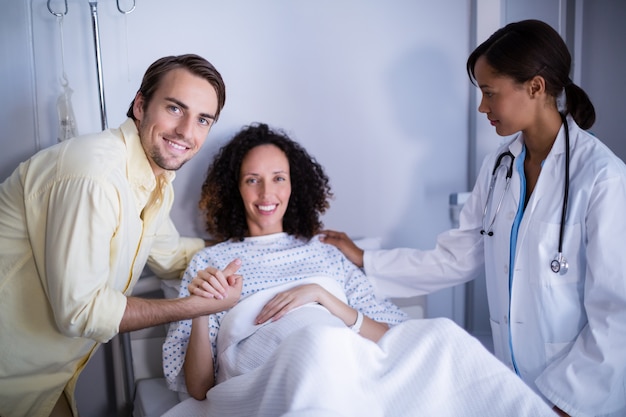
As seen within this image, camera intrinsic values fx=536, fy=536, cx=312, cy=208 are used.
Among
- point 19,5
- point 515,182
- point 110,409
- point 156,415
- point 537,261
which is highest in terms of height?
point 19,5

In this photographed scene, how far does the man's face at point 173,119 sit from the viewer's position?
1.54 meters

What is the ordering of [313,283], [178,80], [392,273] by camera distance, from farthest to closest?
[392,273], [313,283], [178,80]

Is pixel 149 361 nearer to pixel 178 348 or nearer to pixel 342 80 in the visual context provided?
pixel 178 348

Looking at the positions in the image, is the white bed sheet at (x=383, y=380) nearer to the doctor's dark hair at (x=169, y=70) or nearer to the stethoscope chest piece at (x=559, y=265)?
the stethoscope chest piece at (x=559, y=265)

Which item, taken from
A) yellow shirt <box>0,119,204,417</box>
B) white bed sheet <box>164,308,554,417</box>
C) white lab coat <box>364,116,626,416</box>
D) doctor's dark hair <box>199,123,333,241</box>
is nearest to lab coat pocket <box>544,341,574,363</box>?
white lab coat <box>364,116,626,416</box>

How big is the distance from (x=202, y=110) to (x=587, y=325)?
1.23 m

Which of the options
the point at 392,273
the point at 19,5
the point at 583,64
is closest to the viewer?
the point at 19,5

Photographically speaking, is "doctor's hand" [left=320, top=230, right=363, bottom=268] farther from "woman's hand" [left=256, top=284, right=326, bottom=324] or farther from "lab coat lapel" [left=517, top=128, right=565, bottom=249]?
"lab coat lapel" [left=517, top=128, right=565, bottom=249]

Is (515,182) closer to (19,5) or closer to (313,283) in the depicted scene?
(313,283)

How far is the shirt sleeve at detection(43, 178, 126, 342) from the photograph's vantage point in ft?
4.16

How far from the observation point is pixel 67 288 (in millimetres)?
1271

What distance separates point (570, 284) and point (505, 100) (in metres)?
0.55

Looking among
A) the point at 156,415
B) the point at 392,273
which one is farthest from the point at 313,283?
the point at 156,415

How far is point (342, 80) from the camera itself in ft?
7.14
